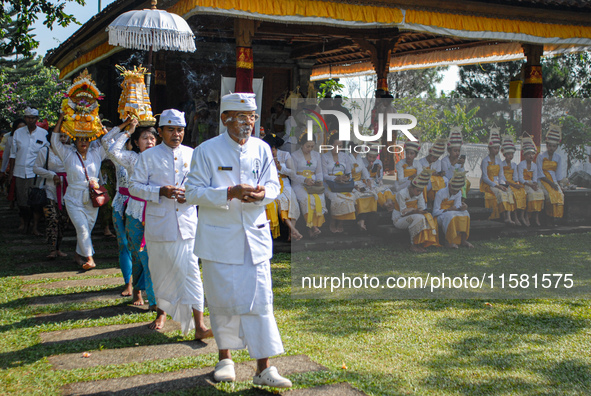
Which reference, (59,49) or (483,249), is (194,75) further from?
(483,249)

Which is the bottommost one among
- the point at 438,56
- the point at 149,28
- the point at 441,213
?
the point at 441,213

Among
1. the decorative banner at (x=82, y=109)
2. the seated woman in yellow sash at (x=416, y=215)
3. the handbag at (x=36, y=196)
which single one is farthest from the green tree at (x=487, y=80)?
the decorative banner at (x=82, y=109)

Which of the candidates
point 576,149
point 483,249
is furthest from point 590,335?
point 576,149

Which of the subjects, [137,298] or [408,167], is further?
[408,167]

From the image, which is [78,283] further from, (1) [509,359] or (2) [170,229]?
(1) [509,359]

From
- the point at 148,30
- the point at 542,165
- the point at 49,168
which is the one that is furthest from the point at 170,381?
the point at 542,165

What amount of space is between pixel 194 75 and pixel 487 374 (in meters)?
12.2

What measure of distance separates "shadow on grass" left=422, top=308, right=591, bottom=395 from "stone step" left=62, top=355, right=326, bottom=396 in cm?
93

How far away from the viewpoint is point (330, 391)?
3814 millimetres

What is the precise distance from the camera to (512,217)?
11.1 m

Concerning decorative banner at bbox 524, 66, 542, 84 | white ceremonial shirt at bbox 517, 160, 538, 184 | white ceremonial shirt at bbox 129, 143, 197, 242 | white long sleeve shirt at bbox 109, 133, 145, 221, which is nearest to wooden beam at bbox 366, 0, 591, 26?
decorative banner at bbox 524, 66, 542, 84

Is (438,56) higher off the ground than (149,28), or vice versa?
(438,56)

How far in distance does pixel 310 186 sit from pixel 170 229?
475 cm

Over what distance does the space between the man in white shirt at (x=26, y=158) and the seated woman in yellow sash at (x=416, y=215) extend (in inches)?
243
